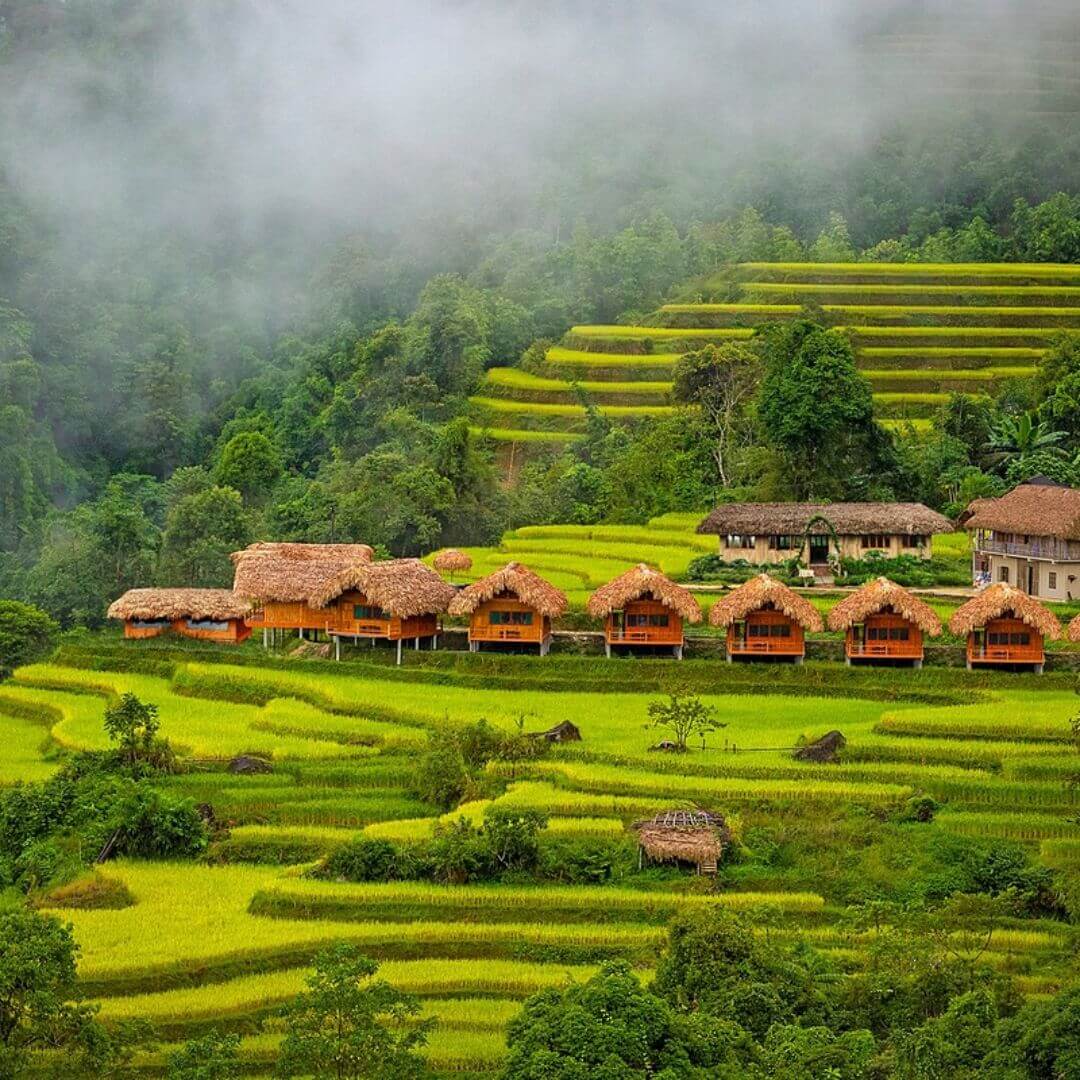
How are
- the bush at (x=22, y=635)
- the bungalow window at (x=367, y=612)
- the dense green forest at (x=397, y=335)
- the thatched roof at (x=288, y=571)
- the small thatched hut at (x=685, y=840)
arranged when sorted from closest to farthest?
the small thatched hut at (x=685, y=840) → the bungalow window at (x=367, y=612) → the thatched roof at (x=288, y=571) → the bush at (x=22, y=635) → the dense green forest at (x=397, y=335)

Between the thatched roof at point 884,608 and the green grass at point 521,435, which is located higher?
the green grass at point 521,435

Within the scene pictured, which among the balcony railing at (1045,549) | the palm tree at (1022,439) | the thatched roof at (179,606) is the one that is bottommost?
the thatched roof at (179,606)

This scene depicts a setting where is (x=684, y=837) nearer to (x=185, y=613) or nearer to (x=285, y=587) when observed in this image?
(x=285, y=587)

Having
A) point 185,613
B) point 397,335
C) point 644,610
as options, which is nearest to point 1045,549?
point 644,610

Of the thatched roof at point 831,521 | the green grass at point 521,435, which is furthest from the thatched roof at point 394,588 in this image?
the green grass at point 521,435

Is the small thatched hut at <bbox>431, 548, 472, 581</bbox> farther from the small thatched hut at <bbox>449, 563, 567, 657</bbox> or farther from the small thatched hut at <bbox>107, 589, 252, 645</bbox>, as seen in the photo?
the small thatched hut at <bbox>449, 563, 567, 657</bbox>

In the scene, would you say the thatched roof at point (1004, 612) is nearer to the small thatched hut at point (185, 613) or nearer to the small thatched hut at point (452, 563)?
the small thatched hut at point (452, 563)

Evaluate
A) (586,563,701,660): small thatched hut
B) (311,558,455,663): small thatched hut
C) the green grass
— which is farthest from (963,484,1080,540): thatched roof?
the green grass
